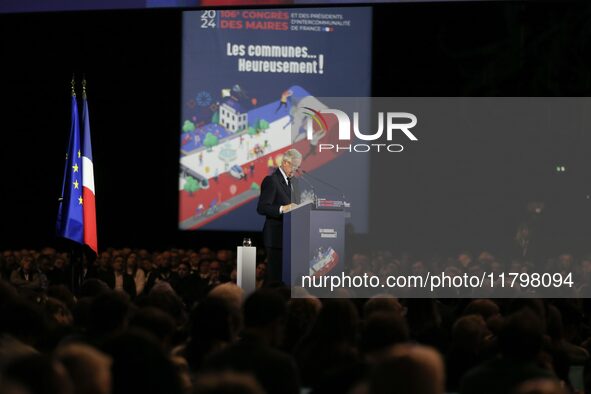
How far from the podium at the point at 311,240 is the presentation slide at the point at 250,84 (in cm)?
618

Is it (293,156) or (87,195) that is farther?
(87,195)

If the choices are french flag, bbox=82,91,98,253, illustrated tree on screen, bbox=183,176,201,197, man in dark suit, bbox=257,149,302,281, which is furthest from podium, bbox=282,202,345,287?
illustrated tree on screen, bbox=183,176,201,197

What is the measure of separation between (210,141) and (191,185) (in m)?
0.72

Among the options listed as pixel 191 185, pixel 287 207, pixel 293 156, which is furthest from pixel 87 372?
pixel 191 185

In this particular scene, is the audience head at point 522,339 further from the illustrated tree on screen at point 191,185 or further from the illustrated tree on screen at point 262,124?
the illustrated tree on screen at point 191,185

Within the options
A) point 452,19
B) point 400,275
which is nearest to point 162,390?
point 400,275

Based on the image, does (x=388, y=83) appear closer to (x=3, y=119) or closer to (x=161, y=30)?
(x=161, y=30)

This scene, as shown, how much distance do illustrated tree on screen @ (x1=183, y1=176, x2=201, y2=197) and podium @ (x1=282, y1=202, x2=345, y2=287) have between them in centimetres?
657

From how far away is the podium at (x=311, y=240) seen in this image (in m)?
8.83

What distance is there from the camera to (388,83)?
52.2ft

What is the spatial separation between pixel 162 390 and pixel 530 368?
1.40m

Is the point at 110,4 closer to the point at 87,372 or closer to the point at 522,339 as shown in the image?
the point at 522,339

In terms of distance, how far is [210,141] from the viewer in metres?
15.3

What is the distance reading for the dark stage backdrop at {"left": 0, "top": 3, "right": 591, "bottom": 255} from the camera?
15016 millimetres
